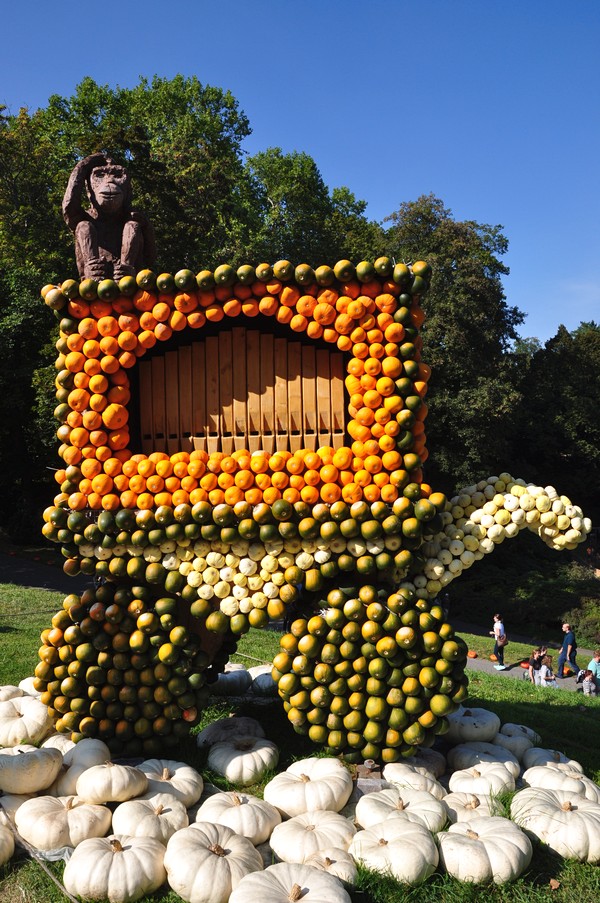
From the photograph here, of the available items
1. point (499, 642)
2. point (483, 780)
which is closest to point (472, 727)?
point (483, 780)

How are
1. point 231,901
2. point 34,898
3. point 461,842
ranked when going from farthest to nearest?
point 461,842
point 34,898
point 231,901

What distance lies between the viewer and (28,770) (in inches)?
212

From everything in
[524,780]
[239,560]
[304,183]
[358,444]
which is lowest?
[524,780]

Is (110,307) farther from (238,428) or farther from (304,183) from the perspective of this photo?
(304,183)

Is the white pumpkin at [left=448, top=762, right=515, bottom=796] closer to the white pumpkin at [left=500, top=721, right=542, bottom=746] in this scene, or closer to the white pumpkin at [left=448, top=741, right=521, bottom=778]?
the white pumpkin at [left=448, top=741, right=521, bottom=778]

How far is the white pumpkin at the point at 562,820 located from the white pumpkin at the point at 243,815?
1.89 meters

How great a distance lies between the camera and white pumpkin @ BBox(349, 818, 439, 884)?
4.65 m

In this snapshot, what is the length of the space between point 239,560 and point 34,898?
2822 millimetres

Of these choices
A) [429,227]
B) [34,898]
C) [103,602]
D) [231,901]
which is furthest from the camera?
[429,227]

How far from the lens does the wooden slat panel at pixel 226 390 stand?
655cm

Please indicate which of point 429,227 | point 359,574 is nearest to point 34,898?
point 359,574

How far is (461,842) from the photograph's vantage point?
489 centimetres

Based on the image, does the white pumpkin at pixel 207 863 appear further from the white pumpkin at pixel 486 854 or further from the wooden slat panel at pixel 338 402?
the wooden slat panel at pixel 338 402

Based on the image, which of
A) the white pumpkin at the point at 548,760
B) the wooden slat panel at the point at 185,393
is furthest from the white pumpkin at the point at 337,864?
the wooden slat panel at the point at 185,393
